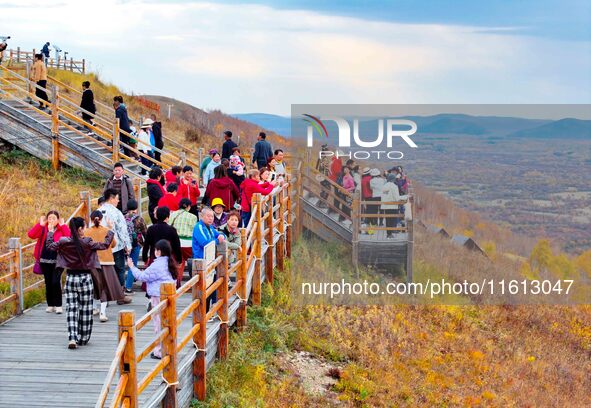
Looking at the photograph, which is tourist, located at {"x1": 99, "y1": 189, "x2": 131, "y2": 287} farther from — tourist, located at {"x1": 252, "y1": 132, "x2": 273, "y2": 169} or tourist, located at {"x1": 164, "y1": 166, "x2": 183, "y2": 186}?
tourist, located at {"x1": 252, "y1": 132, "x2": 273, "y2": 169}

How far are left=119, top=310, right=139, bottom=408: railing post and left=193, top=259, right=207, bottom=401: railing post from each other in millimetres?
2681

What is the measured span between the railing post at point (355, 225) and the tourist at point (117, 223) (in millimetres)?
9949

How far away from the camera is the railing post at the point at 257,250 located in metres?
16.1

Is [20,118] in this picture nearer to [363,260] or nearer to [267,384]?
[363,260]

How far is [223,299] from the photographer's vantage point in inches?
523

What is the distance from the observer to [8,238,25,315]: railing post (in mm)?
13352


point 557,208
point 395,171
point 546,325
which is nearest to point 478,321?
point 546,325

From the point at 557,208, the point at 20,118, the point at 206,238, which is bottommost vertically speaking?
the point at 557,208

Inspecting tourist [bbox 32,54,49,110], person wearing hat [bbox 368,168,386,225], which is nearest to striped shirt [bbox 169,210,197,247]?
person wearing hat [bbox 368,168,386,225]

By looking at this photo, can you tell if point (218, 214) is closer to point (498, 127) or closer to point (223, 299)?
point (223, 299)

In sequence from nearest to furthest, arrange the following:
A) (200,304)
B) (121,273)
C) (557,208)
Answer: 1. (200,304)
2. (121,273)
3. (557,208)

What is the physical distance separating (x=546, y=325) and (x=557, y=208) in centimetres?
5057

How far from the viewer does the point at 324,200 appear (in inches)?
931

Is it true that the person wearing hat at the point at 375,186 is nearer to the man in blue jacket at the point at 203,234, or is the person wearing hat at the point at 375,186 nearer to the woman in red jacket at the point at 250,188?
the woman in red jacket at the point at 250,188
